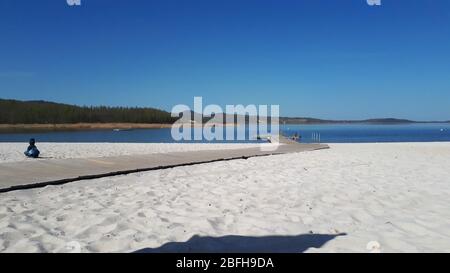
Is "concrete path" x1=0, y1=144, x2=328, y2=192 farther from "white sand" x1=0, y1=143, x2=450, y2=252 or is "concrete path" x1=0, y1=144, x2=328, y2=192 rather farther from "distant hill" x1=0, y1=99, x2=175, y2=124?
"distant hill" x1=0, y1=99, x2=175, y2=124

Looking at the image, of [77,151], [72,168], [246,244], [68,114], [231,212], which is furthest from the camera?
[68,114]

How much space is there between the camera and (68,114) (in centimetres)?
12938

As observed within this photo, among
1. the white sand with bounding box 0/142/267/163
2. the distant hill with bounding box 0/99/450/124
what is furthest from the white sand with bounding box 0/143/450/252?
the distant hill with bounding box 0/99/450/124

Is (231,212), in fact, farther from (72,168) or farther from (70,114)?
(70,114)

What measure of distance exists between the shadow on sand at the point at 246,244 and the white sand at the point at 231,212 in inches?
0.7

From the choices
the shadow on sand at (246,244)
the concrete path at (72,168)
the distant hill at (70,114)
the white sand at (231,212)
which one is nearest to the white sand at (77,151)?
the concrete path at (72,168)

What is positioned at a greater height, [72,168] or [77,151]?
[72,168]

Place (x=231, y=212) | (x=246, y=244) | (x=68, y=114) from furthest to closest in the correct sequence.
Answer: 1. (x=68, y=114)
2. (x=231, y=212)
3. (x=246, y=244)

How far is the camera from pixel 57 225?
4.43 meters

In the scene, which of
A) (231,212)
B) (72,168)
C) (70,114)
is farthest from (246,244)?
(70,114)

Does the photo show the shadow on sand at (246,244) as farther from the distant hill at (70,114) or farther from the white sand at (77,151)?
the distant hill at (70,114)

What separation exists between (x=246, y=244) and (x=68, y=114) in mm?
135787

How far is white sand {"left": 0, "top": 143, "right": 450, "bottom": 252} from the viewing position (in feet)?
12.7
